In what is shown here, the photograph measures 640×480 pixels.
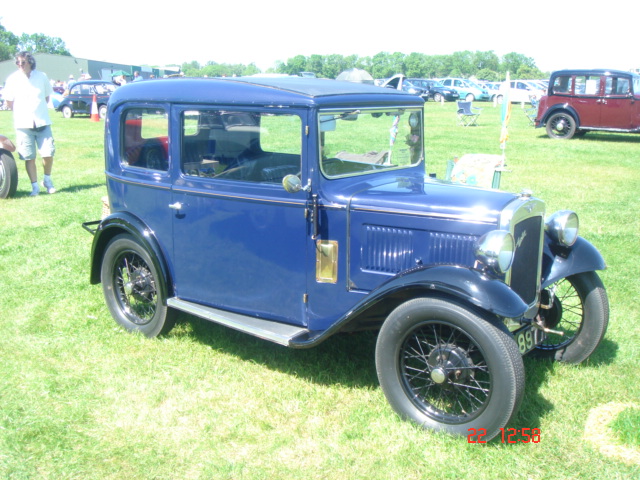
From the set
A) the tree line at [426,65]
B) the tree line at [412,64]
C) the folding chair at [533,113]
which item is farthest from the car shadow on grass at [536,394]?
the tree line at [426,65]

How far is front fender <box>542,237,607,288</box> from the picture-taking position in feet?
11.7

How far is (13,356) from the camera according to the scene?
4.04 m

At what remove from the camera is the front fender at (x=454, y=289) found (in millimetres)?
2771

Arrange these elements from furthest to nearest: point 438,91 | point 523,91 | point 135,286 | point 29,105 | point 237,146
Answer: point 438,91 < point 523,91 < point 29,105 < point 135,286 < point 237,146

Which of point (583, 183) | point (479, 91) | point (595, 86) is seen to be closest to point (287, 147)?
point (583, 183)

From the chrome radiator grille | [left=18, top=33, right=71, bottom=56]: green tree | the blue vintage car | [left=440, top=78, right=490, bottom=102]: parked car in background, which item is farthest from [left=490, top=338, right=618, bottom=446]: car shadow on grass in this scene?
[left=18, top=33, right=71, bottom=56]: green tree

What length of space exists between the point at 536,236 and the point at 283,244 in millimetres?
1476

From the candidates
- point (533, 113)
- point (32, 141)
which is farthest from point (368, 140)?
point (533, 113)

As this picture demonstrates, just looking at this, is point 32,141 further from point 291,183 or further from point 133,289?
point 291,183

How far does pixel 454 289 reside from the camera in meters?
2.84

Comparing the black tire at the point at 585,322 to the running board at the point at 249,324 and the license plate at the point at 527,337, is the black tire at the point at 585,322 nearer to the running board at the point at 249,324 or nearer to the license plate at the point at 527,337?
the license plate at the point at 527,337

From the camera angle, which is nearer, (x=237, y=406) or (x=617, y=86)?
(x=237, y=406)

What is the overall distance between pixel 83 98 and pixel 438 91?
60.8 ft
